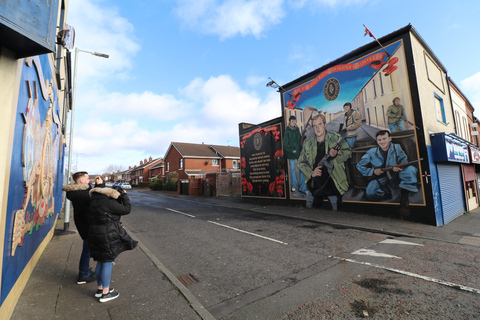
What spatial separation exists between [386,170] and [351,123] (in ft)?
9.13

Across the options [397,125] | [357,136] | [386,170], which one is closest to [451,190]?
[386,170]

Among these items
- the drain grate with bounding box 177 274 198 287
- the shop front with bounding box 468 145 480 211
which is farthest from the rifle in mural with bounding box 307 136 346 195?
the drain grate with bounding box 177 274 198 287

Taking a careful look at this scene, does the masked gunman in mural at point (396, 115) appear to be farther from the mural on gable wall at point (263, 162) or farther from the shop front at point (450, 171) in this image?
the mural on gable wall at point (263, 162)

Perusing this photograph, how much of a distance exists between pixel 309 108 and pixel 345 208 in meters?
6.00

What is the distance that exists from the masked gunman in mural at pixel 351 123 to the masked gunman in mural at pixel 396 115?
49.8 inches

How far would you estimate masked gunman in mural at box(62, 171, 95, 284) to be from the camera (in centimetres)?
379

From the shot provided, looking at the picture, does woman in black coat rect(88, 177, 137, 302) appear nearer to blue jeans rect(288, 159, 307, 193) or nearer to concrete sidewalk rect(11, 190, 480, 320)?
concrete sidewalk rect(11, 190, 480, 320)

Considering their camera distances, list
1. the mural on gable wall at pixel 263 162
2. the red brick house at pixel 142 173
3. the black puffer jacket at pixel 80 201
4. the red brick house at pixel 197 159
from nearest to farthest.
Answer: the black puffer jacket at pixel 80 201
the mural on gable wall at pixel 263 162
the red brick house at pixel 197 159
the red brick house at pixel 142 173

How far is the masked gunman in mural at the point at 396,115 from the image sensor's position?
9.67 meters

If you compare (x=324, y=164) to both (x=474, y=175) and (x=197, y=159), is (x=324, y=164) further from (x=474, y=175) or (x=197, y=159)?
(x=197, y=159)

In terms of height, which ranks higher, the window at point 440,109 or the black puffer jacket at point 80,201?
the window at point 440,109

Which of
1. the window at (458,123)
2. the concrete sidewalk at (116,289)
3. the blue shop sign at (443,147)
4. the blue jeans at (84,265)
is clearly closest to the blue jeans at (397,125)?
the blue shop sign at (443,147)

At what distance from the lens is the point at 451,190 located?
34.0 ft

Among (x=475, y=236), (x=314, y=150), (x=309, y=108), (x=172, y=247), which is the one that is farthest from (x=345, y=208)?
(x=172, y=247)
